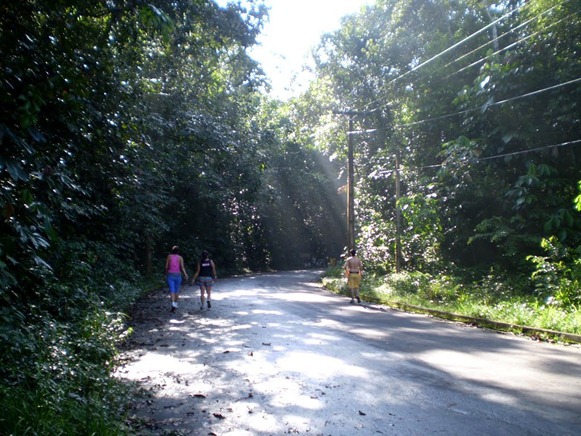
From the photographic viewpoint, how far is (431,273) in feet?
74.2

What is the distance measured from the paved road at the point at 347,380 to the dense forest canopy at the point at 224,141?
1049 mm

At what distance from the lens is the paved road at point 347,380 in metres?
5.74

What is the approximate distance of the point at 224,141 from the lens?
17.7 meters

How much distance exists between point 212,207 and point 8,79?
3521 centimetres

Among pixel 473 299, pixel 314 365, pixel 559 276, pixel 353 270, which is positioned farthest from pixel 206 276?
pixel 559 276

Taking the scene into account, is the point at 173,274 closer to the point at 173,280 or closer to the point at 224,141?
the point at 173,280

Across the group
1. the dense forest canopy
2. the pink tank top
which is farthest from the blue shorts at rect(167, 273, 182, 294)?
the dense forest canopy

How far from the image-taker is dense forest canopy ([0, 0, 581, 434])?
5.77m

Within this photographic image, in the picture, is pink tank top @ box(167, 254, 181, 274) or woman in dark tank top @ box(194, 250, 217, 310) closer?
pink tank top @ box(167, 254, 181, 274)

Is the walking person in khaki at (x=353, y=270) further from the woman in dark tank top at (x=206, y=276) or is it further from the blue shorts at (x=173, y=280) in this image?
the blue shorts at (x=173, y=280)

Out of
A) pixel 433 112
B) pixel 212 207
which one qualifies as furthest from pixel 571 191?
pixel 212 207

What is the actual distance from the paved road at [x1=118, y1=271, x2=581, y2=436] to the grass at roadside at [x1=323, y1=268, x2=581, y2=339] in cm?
107

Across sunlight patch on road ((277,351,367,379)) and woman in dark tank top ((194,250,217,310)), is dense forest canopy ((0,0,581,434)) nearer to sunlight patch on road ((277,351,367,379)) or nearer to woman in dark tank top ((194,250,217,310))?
woman in dark tank top ((194,250,217,310))

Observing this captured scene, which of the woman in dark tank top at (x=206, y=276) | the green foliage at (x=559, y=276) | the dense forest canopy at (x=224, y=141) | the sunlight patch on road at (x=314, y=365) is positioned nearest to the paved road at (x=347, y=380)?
the sunlight patch on road at (x=314, y=365)
